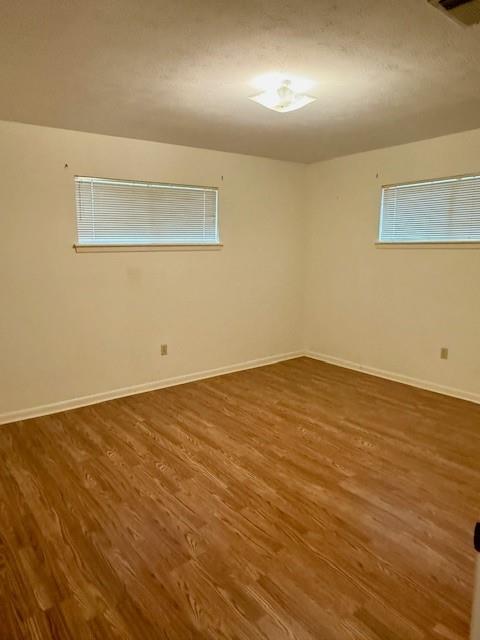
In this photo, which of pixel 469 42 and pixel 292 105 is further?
pixel 292 105

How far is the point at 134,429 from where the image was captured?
10.7 feet

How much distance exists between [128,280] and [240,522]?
250 cm

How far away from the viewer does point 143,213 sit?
398 cm

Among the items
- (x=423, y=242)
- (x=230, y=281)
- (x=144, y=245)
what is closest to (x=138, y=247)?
(x=144, y=245)

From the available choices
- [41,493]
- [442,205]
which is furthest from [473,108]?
[41,493]

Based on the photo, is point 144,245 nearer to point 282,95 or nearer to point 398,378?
point 282,95

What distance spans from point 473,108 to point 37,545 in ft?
12.4

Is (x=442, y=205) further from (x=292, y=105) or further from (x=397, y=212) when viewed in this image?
(x=292, y=105)

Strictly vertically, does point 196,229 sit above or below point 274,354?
above

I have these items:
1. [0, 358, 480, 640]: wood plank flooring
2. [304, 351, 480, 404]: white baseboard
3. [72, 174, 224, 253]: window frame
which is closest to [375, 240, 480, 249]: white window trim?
[304, 351, 480, 404]: white baseboard

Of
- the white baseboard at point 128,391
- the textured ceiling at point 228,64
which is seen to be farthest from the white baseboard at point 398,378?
the textured ceiling at point 228,64

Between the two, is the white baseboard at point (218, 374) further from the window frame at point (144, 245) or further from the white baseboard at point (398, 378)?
the window frame at point (144, 245)

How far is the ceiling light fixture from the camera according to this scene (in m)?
2.50

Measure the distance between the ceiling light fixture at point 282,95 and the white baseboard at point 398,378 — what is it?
288cm
